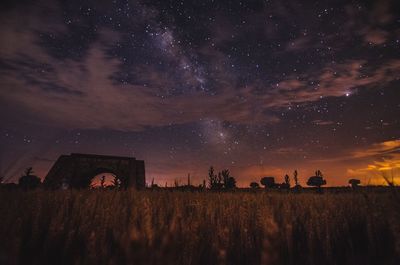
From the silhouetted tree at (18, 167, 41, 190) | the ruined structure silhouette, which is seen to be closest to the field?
the silhouetted tree at (18, 167, 41, 190)

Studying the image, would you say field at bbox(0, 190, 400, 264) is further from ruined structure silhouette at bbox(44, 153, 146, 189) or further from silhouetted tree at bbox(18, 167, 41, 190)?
ruined structure silhouette at bbox(44, 153, 146, 189)

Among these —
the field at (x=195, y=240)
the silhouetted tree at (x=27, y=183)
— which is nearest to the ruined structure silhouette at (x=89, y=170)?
the silhouetted tree at (x=27, y=183)

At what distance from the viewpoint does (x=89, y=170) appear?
76.3 ft

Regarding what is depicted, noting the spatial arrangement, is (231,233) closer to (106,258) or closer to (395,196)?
(106,258)

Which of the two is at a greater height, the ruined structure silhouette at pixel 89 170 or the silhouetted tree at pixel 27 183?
the ruined structure silhouette at pixel 89 170

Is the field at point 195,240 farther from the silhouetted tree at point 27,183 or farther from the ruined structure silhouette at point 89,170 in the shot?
the ruined structure silhouette at point 89,170

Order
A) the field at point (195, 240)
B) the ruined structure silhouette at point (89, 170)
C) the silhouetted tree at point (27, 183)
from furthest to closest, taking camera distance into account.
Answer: the ruined structure silhouette at point (89, 170) → the silhouetted tree at point (27, 183) → the field at point (195, 240)

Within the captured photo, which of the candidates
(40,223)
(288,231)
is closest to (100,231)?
(40,223)

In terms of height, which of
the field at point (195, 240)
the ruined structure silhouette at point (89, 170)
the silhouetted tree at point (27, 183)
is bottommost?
the field at point (195, 240)

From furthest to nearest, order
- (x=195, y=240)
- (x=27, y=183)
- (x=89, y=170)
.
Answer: (x=89, y=170), (x=27, y=183), (x=195, y=240)

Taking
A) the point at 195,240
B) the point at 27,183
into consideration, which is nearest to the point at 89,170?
the point at 27,183

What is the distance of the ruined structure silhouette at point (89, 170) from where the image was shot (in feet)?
72.1

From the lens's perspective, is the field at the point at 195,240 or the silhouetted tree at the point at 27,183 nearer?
the field at the point at 195,240

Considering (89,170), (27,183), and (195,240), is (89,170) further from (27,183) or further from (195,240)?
(195,240)
